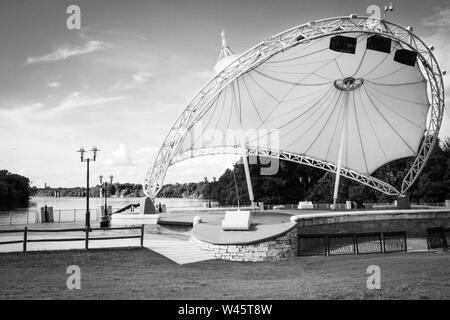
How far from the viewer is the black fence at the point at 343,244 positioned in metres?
17.0

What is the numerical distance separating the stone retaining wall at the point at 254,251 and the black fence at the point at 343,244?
1105 millimetres

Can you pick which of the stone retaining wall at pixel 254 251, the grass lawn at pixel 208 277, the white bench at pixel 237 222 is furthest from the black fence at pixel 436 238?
the white bench at pixel 237 222

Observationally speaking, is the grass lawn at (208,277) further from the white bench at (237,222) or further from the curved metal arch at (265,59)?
the curved metal arch at (265,59)

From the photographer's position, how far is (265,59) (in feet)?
82.6

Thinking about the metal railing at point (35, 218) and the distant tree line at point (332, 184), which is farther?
the distant tree line at point (332, 184)

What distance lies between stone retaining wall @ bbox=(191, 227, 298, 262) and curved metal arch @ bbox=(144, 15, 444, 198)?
1258 centimetres

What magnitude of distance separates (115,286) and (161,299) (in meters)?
2.10

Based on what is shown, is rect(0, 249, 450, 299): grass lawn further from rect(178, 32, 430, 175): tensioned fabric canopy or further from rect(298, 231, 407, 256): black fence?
rect(178, 32, 430, 175): tensioned fabric canopy

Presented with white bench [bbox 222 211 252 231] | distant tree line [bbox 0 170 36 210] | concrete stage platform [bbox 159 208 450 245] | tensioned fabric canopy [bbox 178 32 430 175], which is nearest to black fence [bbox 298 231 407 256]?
concrete stage platform [bbox 159 208 450 245]

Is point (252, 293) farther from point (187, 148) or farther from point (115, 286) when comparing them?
point (187, 148)
